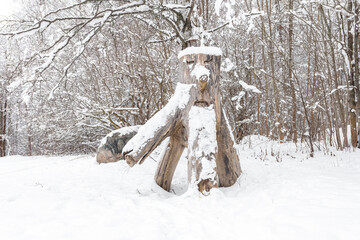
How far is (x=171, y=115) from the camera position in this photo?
265 centimetres

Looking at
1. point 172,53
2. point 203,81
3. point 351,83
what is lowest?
point 351,83

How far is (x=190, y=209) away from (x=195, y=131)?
844 millimetres

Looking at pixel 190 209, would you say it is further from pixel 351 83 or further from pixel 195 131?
pixel 351 83

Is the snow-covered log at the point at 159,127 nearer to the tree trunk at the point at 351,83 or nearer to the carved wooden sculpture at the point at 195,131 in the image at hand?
the carved wooden sculpture at the point at 195,131

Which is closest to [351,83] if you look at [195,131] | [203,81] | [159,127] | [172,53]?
[203,81]

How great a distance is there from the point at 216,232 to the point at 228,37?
699 cm

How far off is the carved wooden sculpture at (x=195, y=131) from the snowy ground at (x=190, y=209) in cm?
21

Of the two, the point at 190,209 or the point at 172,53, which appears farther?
the point at 172,53

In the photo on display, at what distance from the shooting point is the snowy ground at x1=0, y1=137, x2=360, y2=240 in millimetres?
1562

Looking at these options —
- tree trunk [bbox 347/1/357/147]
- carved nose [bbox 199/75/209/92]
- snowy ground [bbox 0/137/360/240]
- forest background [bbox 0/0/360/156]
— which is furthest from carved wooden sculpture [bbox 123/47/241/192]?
tree trunk [bbox 347/1/357/147]

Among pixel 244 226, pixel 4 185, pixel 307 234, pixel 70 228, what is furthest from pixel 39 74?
pixel 307 234

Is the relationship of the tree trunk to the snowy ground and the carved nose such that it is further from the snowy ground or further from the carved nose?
the carved nose

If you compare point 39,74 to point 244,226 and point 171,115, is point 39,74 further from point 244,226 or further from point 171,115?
point 244,226

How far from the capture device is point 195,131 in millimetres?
2580
